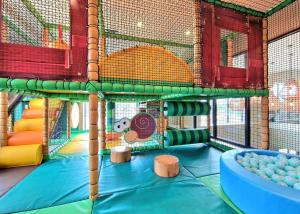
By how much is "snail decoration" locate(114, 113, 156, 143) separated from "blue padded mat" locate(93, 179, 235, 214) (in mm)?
2092

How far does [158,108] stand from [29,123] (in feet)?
13.1

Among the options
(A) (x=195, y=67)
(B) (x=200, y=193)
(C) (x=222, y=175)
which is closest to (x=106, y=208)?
(B) (x=200, y=193)

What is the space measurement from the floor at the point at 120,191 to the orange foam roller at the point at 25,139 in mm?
802

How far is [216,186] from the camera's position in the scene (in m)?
2.81

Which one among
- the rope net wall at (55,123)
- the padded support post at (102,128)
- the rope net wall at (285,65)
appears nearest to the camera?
the rope net wall at (285,65)

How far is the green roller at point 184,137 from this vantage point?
16.9 feet

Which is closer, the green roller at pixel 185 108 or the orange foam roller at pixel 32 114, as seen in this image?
the green roller at pixel 185 108

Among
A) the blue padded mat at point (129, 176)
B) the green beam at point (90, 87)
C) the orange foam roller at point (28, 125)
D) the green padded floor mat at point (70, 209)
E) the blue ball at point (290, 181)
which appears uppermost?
the green beam at point (90, 87)

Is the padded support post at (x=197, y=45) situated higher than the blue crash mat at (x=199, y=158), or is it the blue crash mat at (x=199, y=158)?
the padded support post at (x=197, y=45)

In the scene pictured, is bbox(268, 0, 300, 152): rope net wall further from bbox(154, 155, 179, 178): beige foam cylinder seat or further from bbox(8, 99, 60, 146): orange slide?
bbox(8, 99, 60, 146): orange slide

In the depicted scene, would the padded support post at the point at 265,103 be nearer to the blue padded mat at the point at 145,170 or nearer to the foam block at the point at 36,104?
the blue padded mat at the point at 145,170

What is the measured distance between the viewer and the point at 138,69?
2814mm

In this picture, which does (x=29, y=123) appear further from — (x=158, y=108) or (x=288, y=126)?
(x=288, y=126)

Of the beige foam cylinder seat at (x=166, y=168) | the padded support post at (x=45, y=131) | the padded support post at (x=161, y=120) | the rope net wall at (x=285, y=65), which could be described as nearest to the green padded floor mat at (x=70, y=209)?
the beige foam cylinder seat at (x=166, y=168)
